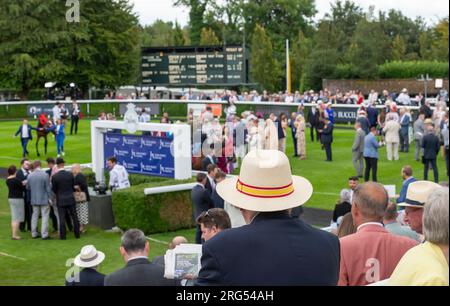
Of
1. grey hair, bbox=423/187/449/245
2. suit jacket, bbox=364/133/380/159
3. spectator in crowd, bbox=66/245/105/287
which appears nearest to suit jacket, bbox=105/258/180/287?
spectator in crowd, bbox=66/245/105/287

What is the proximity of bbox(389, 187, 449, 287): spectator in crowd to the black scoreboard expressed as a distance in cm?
3799

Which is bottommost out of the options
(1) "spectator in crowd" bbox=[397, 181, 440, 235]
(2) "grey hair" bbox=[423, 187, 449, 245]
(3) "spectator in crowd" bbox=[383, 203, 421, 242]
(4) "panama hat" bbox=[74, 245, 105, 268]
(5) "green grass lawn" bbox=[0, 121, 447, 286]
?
(5) "green grass lawn" bbox=[0, 121, 447, 286]

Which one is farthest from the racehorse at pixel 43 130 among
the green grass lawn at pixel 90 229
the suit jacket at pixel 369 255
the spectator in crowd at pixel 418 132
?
the suit jacket at pixel 369 255

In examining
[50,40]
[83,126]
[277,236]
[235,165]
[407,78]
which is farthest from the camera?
[407,78]

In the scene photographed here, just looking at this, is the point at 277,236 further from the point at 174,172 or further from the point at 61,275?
the point at 174,172

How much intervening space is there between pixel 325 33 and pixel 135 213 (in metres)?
44.5

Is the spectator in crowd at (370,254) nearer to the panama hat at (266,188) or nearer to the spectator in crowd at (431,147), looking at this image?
the panama hat at (266,188)

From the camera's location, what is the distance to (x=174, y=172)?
16906 mm

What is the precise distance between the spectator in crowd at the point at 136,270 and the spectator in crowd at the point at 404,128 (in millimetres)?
20988

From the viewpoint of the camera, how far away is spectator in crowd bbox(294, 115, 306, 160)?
988 inches

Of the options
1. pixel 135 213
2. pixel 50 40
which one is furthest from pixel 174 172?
pixel 50 40

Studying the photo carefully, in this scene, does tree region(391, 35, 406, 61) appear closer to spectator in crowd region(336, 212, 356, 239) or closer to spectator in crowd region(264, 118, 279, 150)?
spectator in crowd region(264, 118, 279, 150)

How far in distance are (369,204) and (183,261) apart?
132cm

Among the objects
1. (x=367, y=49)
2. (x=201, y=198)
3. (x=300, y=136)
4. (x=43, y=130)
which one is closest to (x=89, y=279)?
(x=201, y=198)
